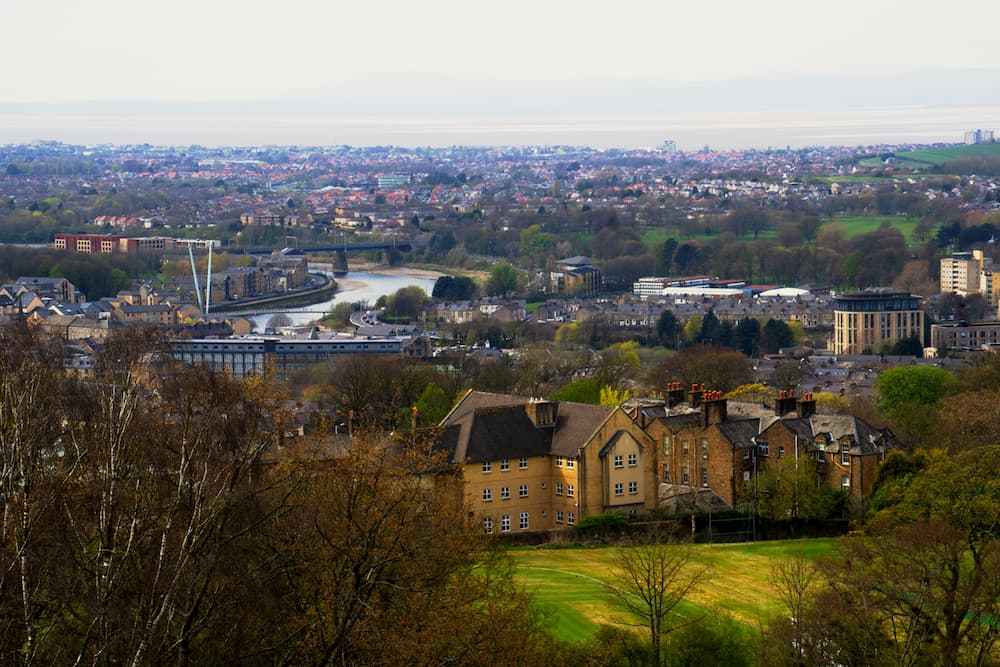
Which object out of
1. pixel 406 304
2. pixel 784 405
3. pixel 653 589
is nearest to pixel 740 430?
pixel 784 405

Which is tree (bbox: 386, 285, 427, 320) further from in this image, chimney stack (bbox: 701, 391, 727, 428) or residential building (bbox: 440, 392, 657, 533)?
residential building (bbox: 440, 392, 657, 533)

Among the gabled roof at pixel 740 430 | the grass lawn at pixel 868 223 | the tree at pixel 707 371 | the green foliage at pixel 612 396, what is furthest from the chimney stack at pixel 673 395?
the grass lawn at pixel 868 223

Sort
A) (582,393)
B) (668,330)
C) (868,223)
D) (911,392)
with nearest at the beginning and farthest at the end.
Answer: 1. (582,393)
2. (911,392)
3. (668,330)
4. (868,223)

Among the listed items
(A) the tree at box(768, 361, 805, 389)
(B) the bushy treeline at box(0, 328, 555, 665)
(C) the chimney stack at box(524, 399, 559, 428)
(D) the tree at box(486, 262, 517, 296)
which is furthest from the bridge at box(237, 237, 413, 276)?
(B) the bushy treeline at box(0, 328, 555, 665)

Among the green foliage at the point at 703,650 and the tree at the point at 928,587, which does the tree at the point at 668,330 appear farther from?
the green foliage at the point at 703,650

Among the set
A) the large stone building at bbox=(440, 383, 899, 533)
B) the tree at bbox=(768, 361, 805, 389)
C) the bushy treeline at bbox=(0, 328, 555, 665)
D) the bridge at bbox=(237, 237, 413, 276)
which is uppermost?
the bushy treeline at bbox=(0, 328, 555, 665)

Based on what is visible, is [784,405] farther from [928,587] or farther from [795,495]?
[928,587]

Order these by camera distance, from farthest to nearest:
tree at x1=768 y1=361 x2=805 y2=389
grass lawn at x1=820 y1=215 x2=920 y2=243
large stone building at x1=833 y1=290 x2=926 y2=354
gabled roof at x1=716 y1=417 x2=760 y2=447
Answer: grass lawn at x1=820 y1=215 x2=920 y2=243 → large stone building at x1=833 y1=290 x2=926 y2=354 → tree at x1=768 y1=361 x2=805 y2=389 → gabled roof at x1=716 y1=417 x2=760 y2=447
